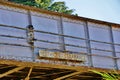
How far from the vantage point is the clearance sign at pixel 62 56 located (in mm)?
11023

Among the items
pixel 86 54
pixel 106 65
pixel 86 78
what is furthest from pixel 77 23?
pixel 86 78

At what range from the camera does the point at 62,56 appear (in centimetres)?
1148

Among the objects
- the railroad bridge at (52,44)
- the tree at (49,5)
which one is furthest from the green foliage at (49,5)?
the railroad bridge at (52,44)

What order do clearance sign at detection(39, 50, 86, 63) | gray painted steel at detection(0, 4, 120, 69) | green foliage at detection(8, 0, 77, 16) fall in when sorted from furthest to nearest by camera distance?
green foliage at detection(8, 0, 77, 16), clearance sign at detection(39, 50, 86, 63), gray painted steel at detection(0, 4, 120, 69)

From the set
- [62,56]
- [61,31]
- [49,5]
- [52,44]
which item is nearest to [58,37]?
[61,31]

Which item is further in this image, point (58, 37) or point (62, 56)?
point (58, 37)

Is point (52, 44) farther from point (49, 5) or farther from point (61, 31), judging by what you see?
point (49, 5)

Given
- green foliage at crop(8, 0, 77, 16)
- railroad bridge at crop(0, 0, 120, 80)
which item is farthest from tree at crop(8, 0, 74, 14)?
railroad bridge at crop(0, 0, 120, 80)

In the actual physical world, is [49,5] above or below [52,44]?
above

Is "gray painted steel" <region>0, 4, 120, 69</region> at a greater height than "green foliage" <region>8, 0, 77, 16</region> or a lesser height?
lesser

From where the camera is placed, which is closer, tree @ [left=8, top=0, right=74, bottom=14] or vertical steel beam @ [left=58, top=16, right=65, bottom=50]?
vertical steel beam @ [left=58, top=16, right=65, bottom=50]

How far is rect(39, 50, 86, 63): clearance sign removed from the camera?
11.0 m

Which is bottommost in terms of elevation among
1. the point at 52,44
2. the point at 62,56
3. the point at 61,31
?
the point at 62,56

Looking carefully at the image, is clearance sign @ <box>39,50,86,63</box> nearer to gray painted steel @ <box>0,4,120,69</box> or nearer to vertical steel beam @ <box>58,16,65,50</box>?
gray painted steel @ <box>0,4,120,69</box>
